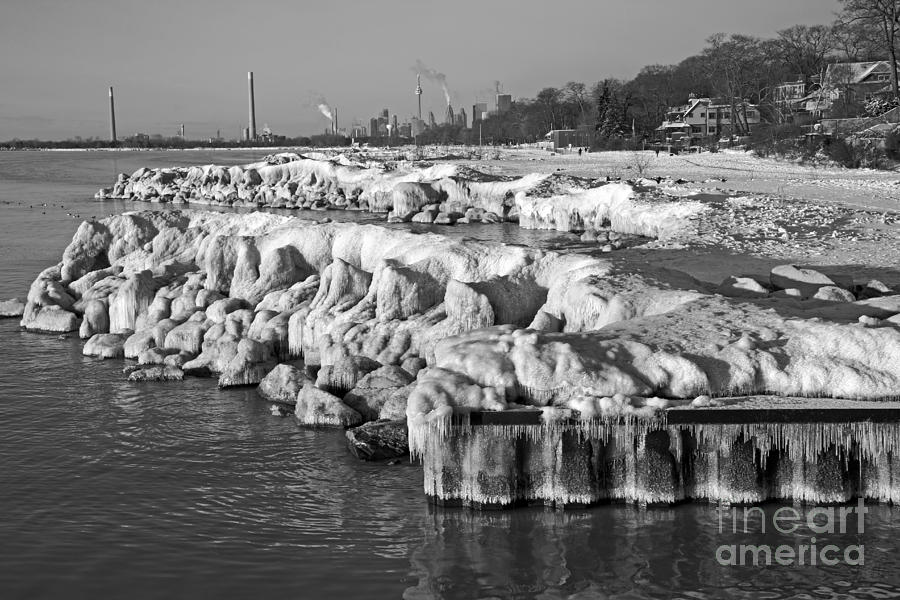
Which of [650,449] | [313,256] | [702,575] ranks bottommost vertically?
[702,575]

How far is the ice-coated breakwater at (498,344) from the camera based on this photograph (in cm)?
1264

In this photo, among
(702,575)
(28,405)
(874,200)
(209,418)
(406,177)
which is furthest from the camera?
(406,177)

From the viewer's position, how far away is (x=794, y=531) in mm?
12125

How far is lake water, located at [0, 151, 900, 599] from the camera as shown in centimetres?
1121

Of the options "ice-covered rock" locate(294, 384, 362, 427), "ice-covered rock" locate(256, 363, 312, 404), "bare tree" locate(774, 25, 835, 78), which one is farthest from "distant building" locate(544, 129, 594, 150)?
"ice-covered rock" locate(294, 384, 362, 427)

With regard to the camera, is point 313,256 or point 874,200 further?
point 874,200

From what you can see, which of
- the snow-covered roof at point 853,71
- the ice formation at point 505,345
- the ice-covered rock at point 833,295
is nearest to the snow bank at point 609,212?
the ice-covered rock at point 833,295

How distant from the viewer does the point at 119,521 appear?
44.0 ft

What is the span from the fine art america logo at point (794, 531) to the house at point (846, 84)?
71.1 metres

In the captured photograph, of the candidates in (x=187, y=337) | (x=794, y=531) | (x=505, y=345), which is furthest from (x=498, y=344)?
(x=187, y=337)

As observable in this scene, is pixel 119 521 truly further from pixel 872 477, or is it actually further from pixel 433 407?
pixel 872 477

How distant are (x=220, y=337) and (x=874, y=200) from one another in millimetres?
28276

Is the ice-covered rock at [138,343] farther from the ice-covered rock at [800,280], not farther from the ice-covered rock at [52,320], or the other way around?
the ice-covered rock at [800,280]

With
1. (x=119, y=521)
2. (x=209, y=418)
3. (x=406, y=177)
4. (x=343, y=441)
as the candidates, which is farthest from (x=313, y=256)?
(x=406, y=177)
